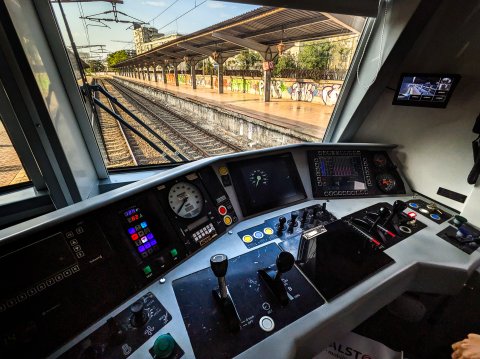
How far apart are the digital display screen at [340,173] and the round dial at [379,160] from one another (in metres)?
0.15

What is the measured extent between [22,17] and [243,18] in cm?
260

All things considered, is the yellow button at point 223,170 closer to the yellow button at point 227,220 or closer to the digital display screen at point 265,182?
the digital display screen at point 265,182

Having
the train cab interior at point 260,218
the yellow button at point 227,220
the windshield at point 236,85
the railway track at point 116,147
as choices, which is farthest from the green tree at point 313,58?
the yellow button at point 227,220

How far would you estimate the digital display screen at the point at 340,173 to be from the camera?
5.48ft

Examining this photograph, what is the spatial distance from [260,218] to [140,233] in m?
0.70

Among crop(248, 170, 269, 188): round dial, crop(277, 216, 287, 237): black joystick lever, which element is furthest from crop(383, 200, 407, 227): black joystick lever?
crop(248, 170, 269, 188): round dial

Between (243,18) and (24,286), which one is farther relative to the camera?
(243,18)

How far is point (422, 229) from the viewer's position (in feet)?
4.54

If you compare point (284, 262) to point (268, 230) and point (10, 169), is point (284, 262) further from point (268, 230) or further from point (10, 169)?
point (10, 169)

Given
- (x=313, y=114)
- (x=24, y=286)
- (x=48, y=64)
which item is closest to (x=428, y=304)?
(x=24, y=286)

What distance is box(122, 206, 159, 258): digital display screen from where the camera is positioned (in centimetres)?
92

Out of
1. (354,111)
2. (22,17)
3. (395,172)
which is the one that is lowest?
(395,172)

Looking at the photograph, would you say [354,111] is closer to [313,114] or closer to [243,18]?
[243,18]

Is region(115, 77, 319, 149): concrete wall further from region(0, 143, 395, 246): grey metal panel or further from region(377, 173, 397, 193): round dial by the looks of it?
region(0, 143, 395, 246): grey metal panel
